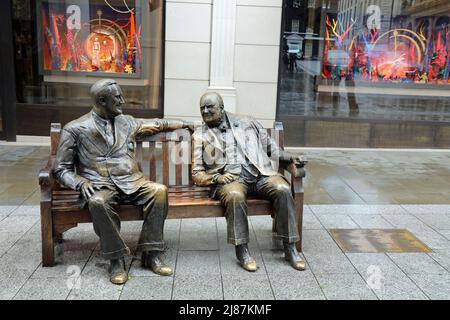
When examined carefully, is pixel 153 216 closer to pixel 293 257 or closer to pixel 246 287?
pixel 246 287

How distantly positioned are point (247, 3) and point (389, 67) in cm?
309

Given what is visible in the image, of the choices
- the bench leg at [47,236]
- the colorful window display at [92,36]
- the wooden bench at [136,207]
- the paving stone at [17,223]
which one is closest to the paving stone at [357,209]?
the wooden bench at [136,207]

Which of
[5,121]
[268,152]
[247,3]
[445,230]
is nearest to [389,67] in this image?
[247,3]

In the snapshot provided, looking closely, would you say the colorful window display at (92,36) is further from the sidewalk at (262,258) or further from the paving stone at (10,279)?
the paving stone at (10,279)

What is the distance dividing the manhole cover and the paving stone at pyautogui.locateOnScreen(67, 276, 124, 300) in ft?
6.67

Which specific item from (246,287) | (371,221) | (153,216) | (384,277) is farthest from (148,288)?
(371,221)

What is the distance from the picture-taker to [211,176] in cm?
441

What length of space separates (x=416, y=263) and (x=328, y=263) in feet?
2.42

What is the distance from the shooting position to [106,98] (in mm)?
4105

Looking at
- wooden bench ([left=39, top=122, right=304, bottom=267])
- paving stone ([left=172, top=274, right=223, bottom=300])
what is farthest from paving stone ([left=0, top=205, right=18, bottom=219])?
paving stone ([left=172, top=274, right=223, bottom=300])

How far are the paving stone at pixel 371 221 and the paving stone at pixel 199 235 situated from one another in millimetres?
1489

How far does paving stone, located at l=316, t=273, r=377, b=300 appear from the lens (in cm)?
373

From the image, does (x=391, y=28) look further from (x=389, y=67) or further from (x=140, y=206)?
(x=140, y=206)

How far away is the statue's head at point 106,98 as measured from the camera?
4.09 metres
